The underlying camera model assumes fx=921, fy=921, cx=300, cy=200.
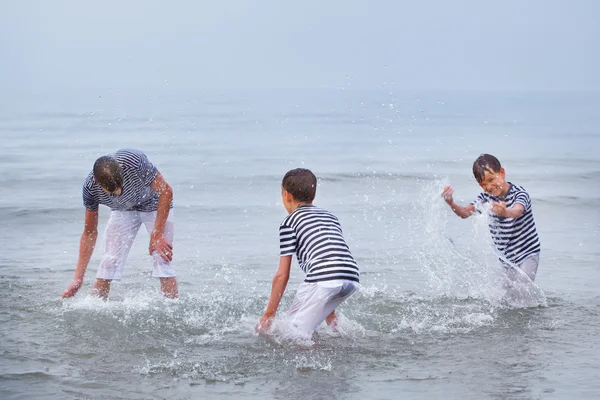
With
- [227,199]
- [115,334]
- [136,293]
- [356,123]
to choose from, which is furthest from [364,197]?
[356,123]

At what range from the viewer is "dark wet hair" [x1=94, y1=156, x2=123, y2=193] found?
21.4ft

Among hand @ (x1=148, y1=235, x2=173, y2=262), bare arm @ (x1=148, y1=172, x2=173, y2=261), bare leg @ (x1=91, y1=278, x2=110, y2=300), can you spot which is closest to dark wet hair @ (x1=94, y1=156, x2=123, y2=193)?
bare arm @ (x1=148, y1=172, x2=173, y2=261)

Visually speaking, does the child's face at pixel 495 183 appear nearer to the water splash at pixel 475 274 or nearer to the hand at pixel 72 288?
the water splash at pixel 475 274

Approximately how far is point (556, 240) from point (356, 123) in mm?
32067

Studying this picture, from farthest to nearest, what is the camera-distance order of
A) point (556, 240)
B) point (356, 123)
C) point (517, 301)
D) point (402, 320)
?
point (356, 123), point (556, 240), point (517, 301), point (402, 320)

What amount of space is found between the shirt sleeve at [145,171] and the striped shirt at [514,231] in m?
2.51

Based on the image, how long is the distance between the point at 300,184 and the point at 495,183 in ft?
6.02

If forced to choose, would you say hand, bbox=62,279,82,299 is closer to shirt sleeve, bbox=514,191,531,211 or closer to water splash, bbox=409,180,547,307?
water splash, bbox=409,180,547,307

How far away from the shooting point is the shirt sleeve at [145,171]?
690cm

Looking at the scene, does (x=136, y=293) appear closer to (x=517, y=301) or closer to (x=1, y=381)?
(x=1, y=381)

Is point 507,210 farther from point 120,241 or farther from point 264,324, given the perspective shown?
point 120,241

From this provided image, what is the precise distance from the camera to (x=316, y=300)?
230 inches

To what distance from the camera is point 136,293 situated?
7.97 meters

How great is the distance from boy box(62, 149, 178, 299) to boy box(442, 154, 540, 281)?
84.9 inches
